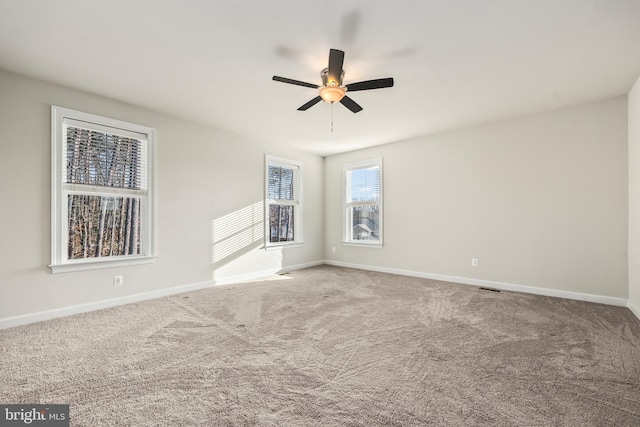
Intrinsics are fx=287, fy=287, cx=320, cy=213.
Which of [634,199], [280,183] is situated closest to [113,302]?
[280,183]

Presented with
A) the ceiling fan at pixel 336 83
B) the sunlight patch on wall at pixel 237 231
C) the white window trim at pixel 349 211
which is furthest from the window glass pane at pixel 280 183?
the ceiling fan at pixel 336 83

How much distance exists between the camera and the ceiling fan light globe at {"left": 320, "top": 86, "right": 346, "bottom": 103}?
265 cm

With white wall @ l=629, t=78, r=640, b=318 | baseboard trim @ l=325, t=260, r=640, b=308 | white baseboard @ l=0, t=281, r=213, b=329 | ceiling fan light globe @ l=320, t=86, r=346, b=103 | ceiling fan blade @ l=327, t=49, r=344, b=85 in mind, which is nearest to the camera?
ceiling fan blade @ l=327, t=49, r=344, b=85

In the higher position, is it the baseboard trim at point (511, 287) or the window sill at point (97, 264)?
the window sill at point (97, 264)

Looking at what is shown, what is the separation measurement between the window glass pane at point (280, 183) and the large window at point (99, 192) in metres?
2.14

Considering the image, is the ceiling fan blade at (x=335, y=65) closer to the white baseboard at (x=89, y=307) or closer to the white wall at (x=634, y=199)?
the white wall at (x=634, y=199)

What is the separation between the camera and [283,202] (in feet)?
18.7

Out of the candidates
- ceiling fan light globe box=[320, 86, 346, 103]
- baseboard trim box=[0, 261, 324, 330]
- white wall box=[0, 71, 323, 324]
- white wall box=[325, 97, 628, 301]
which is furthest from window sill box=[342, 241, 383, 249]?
ceiling fan light globe box=[320, 86, 346, 103]

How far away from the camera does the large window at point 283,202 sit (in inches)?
214

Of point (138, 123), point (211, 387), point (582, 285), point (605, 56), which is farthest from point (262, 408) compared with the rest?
point (582, 285)

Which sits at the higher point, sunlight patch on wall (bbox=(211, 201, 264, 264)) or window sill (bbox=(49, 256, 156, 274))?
sunlight patch on wall (bbox=(211, 201, 264, 264))

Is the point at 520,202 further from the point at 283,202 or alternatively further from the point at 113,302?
the point at 113,302

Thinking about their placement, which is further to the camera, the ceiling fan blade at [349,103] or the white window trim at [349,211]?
the white window trim at [349,211]

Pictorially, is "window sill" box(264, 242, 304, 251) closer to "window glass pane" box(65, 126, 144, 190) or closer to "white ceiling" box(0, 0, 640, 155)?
"window glass pane" box(65, 126, 144, 190)
